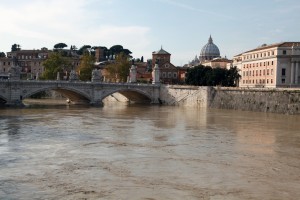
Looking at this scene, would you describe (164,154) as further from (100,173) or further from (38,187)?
(38,187)

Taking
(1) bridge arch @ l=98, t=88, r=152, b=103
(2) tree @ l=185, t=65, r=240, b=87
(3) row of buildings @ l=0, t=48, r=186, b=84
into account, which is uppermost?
(3) row of buildings @ l=0, t=48, r=186, b=84

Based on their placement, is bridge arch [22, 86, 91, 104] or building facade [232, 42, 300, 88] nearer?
bridge arch [22, 86, 91, 104]

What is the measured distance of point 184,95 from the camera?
51.2 meters

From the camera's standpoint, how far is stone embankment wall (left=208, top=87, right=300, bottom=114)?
1523 inches

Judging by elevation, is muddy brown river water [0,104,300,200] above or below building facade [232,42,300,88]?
below

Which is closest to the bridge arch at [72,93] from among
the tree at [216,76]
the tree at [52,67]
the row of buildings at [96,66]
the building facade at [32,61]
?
the tree at [52,67]

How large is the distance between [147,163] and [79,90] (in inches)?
1317

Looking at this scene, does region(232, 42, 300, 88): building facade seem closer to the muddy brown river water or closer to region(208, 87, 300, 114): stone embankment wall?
region(208, 87, 300, 114): stone embankment wall

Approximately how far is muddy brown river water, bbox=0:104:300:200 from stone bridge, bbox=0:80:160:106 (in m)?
16.6

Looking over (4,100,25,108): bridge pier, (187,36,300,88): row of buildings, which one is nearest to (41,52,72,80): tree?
(4,100,25,108): bridge pier

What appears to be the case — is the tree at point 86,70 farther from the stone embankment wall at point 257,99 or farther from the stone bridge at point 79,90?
the stone embankment wall at point 257,99

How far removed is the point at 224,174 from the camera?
14.0 metres

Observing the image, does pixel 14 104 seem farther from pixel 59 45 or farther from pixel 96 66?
pixel 59 45

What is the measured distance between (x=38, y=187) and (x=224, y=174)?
586 centimetres
